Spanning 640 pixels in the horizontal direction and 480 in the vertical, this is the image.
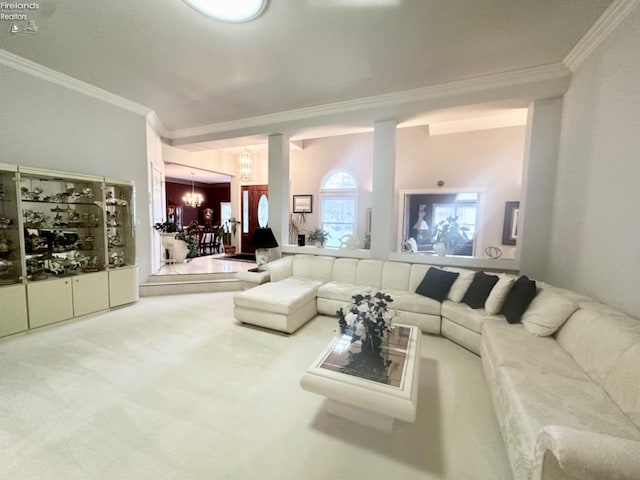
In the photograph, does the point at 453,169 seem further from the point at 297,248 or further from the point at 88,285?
the point at 88,285

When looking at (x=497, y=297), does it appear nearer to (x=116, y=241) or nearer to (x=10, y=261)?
(x=116, y=241)

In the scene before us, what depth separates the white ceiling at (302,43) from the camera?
2195 millimetres

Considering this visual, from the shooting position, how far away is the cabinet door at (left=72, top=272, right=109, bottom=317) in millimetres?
3414

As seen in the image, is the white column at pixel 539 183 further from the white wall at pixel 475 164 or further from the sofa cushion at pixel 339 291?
the white wall at pixel 475 164

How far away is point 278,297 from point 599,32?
4168 mm

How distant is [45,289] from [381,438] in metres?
4.13

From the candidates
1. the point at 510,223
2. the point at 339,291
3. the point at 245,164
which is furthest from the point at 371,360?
the point at 245,164

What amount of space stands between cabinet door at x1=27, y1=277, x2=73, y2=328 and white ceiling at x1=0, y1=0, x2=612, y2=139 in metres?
2.69

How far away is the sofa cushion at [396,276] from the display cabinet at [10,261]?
4450 mm

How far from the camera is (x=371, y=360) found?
6.36ft

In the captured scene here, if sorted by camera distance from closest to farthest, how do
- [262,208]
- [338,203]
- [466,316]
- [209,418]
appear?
[209,418]
[466,316]
[338,203]
[262,208]

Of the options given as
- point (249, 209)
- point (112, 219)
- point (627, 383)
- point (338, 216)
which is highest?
point (249, 209)

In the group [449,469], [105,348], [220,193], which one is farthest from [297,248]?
[220,193]

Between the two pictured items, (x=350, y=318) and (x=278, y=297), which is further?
(x=278, y=297)
